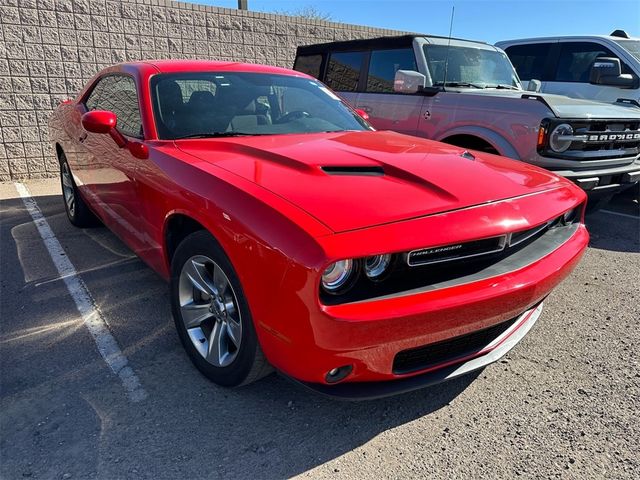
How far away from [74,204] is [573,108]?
16.4 ft

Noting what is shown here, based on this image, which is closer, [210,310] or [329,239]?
[329,239]

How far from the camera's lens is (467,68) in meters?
5.56

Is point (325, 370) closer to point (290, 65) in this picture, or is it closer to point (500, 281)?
point (500, 281)

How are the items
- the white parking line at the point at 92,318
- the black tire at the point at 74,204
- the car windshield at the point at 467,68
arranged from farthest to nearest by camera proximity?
1. the car windshield at the point at 467,68
2. the black tire at the point at 74,204
3. the white parking line at the point at 92,318

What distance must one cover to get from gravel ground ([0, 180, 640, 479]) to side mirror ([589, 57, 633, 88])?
4145mm

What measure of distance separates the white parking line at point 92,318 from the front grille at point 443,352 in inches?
53.0

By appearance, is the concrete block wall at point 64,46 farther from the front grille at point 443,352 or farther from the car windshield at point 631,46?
the front grille at point 443,352

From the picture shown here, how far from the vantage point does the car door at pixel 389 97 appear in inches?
215

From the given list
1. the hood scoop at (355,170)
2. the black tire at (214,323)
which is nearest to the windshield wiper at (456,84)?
the hood scoop at (355,170)

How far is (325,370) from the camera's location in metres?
1.91

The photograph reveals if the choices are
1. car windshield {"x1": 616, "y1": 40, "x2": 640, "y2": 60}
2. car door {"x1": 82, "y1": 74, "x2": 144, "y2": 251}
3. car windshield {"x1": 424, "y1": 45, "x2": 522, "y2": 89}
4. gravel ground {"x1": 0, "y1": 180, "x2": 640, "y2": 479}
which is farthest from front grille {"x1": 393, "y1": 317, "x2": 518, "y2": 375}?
car windshield {"x1": 616, "y1": 40, "x2": 640, "y2": 60}

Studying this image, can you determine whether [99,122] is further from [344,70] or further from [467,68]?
[467,68]

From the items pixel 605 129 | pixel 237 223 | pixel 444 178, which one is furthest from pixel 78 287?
pixel 605 129

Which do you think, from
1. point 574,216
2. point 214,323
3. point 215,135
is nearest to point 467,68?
point 574,216
